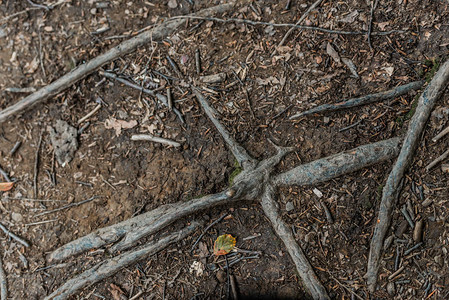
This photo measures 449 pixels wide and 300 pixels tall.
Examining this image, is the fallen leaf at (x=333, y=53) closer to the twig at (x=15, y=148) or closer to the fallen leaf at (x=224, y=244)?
the fallen leaf at (x=224, y=244)

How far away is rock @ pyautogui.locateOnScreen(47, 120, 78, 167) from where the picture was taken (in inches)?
157

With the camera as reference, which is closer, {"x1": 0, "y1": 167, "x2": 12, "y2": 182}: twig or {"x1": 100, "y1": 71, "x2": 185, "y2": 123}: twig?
{"x1": 100, "y1": 71, "x2": 185, "y2": 123}: twig

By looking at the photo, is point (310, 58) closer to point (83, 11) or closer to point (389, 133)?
point (389, 133)

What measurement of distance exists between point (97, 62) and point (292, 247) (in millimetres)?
3085

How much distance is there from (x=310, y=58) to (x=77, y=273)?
342 centimetres

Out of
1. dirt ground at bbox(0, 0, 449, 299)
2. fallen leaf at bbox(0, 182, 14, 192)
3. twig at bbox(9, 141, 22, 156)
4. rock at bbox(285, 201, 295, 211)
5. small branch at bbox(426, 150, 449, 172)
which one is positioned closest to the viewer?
small branch at bbox(426, 150, 449, 172)

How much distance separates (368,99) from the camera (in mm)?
3424

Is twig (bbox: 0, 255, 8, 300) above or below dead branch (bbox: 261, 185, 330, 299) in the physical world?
above

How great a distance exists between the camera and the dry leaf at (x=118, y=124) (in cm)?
391

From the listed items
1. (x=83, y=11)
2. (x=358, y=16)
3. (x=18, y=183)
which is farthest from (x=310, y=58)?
(x=18, y=183)

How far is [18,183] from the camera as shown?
4.05 m

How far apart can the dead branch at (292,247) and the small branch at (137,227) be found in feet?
1.25

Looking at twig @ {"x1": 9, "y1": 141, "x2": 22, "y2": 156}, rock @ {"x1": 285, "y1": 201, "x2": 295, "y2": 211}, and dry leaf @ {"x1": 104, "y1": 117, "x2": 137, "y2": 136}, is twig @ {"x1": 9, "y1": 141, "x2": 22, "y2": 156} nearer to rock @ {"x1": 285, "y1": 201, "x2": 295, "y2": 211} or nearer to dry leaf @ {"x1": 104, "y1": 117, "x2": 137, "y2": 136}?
dry leaf @ {"x1": 104, "y1": 117, "x2": 137, "y2": 136}

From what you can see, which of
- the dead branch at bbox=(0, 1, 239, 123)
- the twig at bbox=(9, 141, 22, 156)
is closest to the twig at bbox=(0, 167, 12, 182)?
the twig at bbox=(9, 141, 22, 156)
